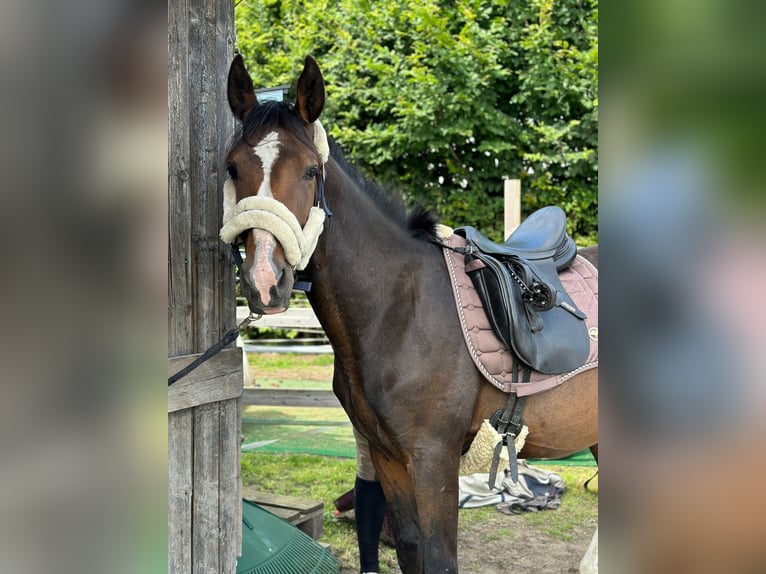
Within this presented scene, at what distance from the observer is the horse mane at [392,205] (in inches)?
90.2

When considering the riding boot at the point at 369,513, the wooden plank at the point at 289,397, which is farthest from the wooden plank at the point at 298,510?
the wooden plank at the point at 289,397

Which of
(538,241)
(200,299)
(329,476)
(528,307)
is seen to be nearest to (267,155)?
(200,299)

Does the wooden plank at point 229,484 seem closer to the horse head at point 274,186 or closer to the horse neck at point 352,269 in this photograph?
the horse neck at point 352,269

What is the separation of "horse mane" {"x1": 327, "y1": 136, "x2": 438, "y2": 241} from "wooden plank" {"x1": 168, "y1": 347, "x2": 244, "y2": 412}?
0.75 m

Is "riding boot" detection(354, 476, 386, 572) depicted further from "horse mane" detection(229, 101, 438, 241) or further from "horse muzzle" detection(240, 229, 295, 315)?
"horse muzzle" detection(240, 229, 295, 315)

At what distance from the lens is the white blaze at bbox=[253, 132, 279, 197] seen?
1854mm

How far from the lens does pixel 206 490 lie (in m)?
2.15

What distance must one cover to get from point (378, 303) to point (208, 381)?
0.64 meters

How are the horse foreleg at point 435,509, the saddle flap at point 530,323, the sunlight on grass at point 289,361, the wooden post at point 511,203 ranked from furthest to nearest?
the sunlight on grass at point 289,361 < the wooden post at point 511,203 < the saddle flap at point 530,323 < the horse foreleg at point 435,509

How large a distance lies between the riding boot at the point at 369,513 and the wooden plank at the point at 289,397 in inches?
114

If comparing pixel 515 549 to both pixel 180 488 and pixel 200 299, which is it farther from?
pixel 200 299

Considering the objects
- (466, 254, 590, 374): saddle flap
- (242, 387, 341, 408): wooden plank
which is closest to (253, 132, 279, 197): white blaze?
(466, 254, 590, 374): saddle flap

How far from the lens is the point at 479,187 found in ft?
26.7
